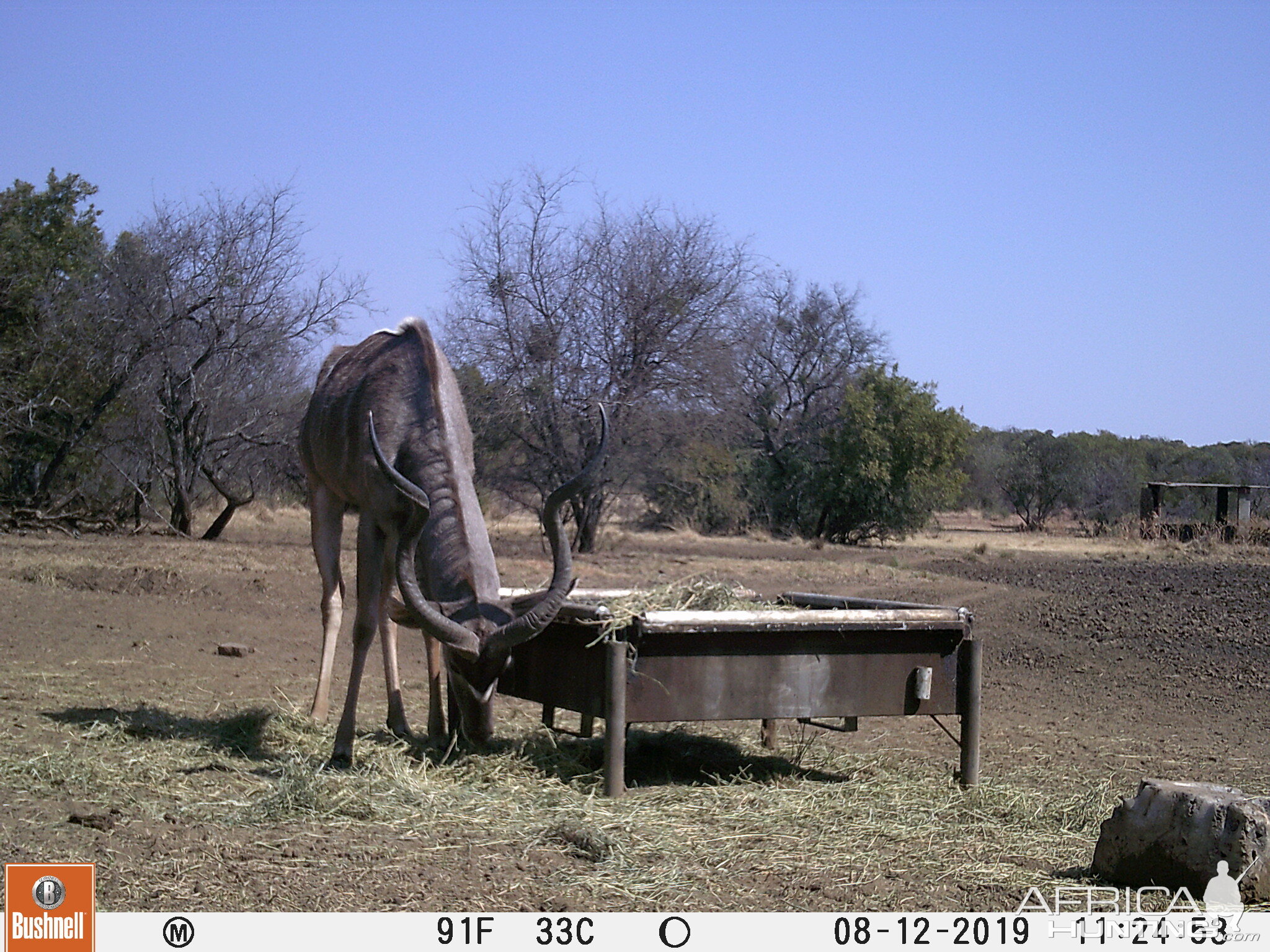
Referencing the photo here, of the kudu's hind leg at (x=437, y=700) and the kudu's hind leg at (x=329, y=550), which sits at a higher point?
the kudu's hind leg at (x=329, y=550)

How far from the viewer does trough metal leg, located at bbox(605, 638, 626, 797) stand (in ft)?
19.0

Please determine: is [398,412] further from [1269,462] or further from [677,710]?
[1269,462]

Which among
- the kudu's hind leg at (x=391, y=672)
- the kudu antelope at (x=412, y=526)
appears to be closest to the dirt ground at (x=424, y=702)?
the kudu's hind leg at (x=391, y=672)

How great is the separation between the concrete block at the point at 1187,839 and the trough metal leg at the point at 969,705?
165 centimetres

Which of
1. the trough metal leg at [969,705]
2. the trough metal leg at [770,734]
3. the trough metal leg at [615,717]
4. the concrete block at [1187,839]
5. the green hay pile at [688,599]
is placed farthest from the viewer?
the trough metal leg at [770,734]

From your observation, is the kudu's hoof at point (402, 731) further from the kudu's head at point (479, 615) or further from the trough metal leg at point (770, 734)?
the trough metal leg at point (770, 734)

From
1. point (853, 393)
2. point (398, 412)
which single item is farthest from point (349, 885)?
point (853, 393)

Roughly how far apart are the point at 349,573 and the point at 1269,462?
143 feet

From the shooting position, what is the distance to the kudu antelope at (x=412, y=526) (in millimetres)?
6113

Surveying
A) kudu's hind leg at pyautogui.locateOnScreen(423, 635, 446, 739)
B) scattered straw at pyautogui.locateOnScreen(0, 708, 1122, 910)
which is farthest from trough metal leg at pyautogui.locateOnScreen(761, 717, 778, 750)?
kudu's hind leg at pyautogui.locateOnScreen(423, 635, 446, 739)

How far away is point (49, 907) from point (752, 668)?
3.32 meters

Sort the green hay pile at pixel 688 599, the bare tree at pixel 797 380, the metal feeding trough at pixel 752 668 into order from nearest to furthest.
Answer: the metal feeding trough at pixel 752 668 → the green hay pile at pixel 688 599 → the bare tree at pixel 797 380
